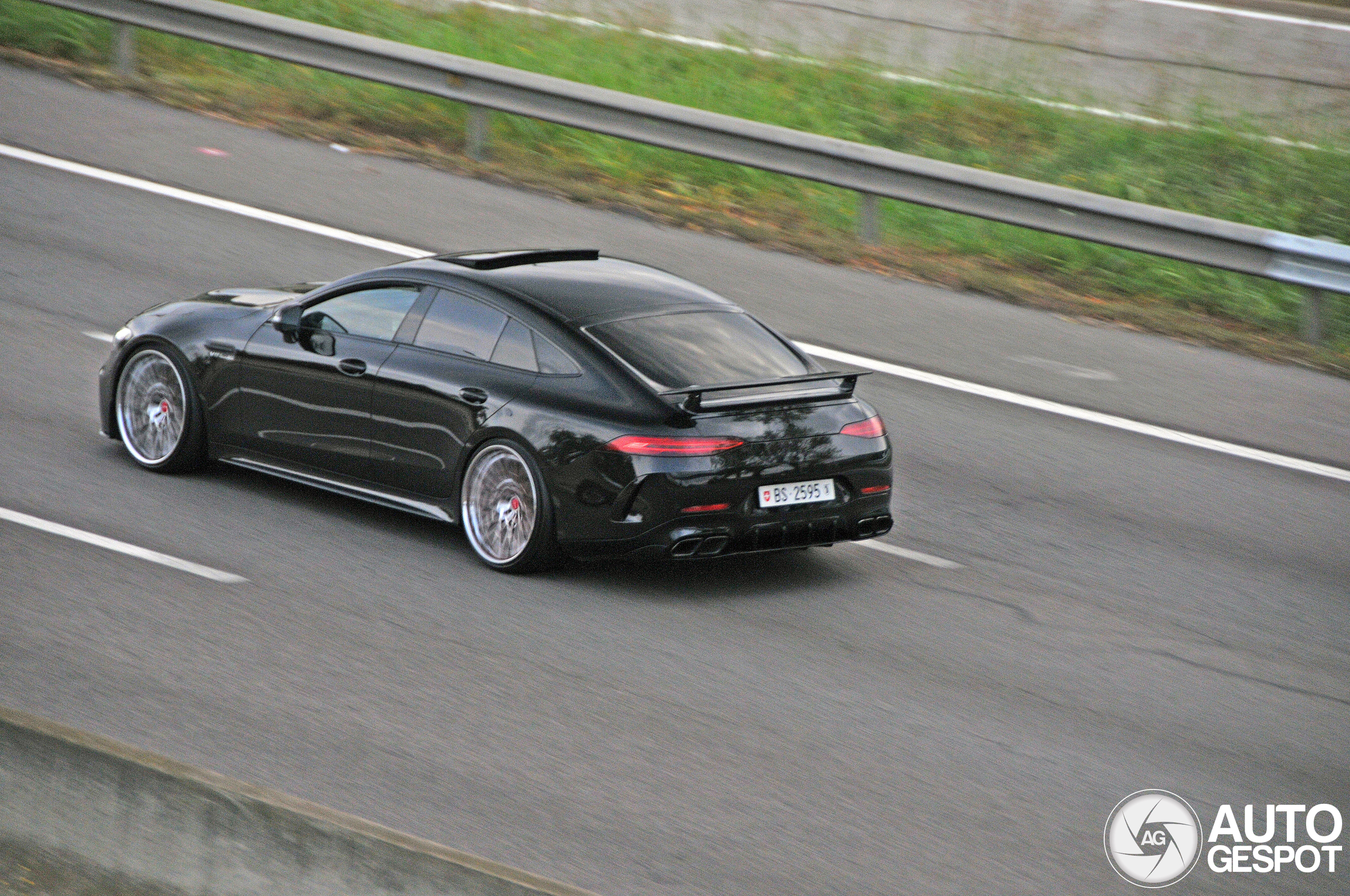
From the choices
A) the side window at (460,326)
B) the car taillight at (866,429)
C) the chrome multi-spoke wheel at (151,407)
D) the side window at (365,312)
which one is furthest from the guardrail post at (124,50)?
the car taillight at (866,429)

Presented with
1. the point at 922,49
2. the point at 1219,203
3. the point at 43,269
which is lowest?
the point at 43,269

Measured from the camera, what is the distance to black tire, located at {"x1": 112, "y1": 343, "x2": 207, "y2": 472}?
969cm

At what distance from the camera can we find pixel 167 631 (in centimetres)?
743

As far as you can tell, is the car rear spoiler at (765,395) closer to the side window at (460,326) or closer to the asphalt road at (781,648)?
the asphalt road at (781,648)

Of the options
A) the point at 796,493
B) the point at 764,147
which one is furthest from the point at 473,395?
the point at 764,147

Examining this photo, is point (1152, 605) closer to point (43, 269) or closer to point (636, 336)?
point (636, 336)

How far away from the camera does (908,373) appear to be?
Answer: 12250 millimetres

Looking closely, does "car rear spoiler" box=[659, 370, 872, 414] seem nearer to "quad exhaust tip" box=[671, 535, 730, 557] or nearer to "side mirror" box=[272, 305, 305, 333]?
"quad exhaust tip" box=[671, 535, 730, 557]

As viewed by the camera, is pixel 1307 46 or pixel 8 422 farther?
pixel 1307 46

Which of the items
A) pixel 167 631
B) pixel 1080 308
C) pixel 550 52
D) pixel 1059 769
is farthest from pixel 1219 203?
pixel 167 631

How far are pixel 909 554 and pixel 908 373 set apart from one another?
321 centimetres

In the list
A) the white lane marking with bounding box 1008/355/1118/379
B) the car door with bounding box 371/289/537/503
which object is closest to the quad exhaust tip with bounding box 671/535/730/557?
the car door with bounding box 371/289/537/503

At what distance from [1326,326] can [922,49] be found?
374 inches

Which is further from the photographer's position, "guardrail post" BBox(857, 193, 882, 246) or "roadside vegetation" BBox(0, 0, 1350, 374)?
A: "guardrail post" BBox(857, 193, 882, 246)
